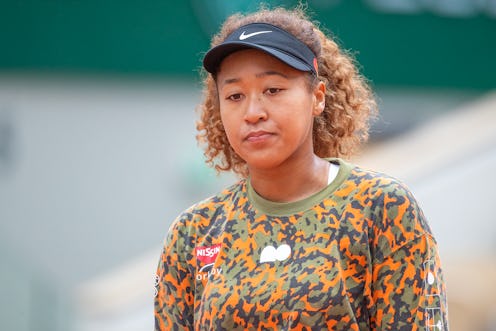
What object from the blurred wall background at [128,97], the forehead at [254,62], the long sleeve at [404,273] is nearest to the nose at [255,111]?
the forehead at [254,62]

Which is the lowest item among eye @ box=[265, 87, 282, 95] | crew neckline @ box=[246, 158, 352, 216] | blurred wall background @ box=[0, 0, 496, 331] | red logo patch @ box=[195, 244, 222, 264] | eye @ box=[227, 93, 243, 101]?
red logo patch @ box=[195, 244, 222, 264]

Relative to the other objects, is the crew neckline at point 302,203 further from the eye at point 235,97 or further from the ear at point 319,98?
the eye at point 235,97

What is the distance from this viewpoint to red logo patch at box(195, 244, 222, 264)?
312 centimetres

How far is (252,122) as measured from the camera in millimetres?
2990

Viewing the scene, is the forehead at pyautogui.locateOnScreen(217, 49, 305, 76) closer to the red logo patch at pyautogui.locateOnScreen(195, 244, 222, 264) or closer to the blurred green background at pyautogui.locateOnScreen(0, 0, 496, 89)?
the red logo patch at pyautogui.locateOnScreen(195, 244, 222, 264)

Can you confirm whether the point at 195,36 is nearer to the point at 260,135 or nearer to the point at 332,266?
the point at 260,135

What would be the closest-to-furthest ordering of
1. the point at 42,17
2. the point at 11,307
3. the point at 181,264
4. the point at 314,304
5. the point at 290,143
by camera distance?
the point at 314,304
the point at 290,143
the point at 181,264
the point at 11,307
the point at 42,17

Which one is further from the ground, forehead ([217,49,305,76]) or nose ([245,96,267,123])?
forehead ([217,49,305,76])

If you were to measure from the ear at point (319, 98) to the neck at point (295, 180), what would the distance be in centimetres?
16

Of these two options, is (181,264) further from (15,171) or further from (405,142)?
→ (15,171)

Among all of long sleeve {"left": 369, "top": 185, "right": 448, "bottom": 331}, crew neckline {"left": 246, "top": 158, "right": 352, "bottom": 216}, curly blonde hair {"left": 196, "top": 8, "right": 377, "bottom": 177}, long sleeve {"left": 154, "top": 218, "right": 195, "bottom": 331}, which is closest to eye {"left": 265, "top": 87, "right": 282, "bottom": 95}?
curly blonde hair {"left": 196, "top": 8, "right": 377, "bottom": 177}

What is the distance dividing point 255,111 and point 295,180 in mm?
278

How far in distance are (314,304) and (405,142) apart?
25.3 ft

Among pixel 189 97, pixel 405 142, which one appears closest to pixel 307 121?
pixel 405 142
